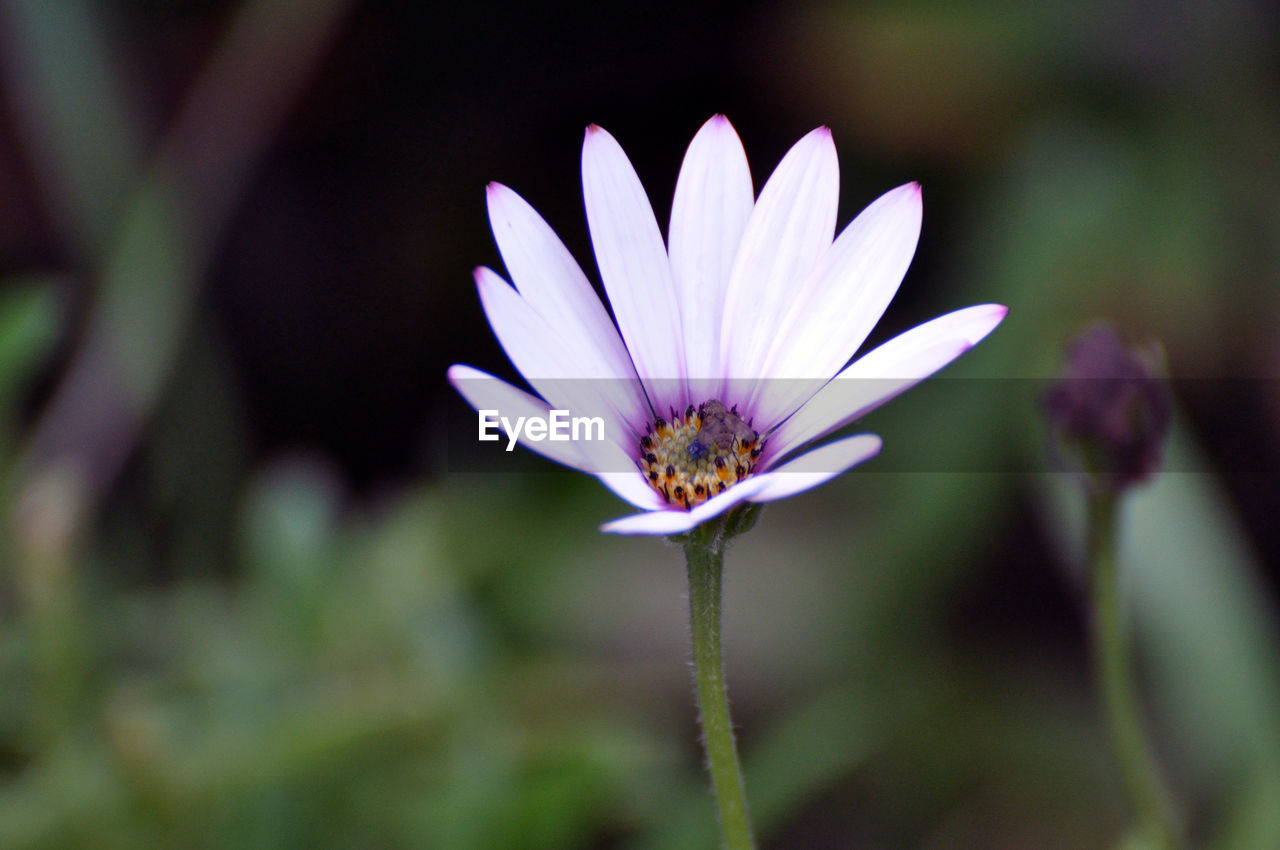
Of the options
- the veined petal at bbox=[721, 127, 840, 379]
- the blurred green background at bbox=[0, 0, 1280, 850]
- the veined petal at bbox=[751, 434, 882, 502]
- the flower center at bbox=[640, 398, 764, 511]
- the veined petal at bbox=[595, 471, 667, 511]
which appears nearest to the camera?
the veined petal at bbox=[751, 434, 882, 502]

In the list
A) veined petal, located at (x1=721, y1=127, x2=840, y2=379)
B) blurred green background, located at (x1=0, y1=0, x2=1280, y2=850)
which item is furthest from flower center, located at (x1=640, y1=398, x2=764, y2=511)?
blurred green background, located at (x1=0, y1=0, x2=1280, y2=850)

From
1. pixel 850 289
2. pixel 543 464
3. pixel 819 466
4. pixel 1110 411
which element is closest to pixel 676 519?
pixel 819 466

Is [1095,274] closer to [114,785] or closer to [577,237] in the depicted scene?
[577,237]

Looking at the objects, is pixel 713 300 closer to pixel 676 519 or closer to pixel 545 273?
pixel 545 273

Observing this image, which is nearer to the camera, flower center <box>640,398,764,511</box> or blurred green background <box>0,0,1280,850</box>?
flower center <box>640,398,764,511</box>

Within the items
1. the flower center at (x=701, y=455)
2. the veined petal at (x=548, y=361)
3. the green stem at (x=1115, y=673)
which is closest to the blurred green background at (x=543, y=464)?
the green stem at (x=1115, y=673)

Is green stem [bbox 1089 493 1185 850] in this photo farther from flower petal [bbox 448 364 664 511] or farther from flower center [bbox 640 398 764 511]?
flower petal [bbox 448 364 664 511]
